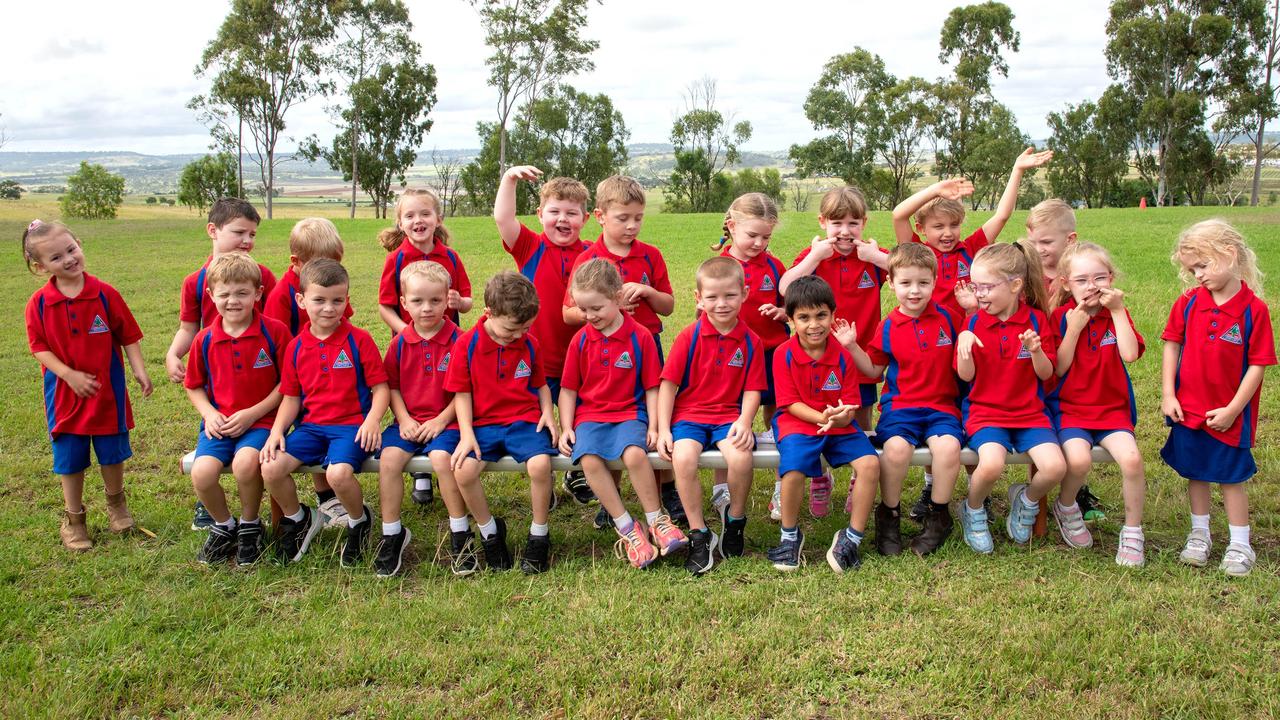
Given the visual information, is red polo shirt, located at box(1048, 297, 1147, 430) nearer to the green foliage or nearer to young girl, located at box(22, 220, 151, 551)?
young girl, located at box(22, 220, 151, 551)

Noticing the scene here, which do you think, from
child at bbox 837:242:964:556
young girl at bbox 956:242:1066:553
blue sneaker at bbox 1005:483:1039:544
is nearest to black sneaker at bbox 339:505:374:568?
child at bbox 837:242:964:556

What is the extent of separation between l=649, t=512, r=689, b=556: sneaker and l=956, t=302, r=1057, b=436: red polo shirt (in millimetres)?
1488

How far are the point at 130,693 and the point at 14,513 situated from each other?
244 cm

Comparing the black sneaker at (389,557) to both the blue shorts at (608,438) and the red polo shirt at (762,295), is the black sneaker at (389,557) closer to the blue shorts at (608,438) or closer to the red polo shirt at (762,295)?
the blue shorts at (608,438)

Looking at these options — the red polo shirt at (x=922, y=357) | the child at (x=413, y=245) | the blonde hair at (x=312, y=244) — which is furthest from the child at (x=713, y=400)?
the blonde hair at (x=312, y=244)

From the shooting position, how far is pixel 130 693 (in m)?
3.25

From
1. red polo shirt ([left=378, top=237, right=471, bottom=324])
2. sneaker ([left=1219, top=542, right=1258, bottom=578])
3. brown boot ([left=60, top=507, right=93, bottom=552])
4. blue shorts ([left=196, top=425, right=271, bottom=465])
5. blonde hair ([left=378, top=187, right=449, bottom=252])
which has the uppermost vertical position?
blonde hair ([left=378, top=187, right=449, bottom=252])

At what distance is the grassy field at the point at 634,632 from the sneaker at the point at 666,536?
10cm

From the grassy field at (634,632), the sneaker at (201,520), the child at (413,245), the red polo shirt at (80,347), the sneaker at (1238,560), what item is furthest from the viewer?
the child at (413,245)

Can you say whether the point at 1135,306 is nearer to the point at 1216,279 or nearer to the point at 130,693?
the point at 1216,279

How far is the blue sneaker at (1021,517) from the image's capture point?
436cm

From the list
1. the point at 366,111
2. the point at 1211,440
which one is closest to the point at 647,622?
the point at 1211,440

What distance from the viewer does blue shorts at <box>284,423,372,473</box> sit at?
4.24m

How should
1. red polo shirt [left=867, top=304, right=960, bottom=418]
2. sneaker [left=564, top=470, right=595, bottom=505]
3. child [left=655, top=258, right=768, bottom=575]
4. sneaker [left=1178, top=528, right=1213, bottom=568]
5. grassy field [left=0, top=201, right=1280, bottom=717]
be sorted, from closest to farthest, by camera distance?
grassy field [left=0, top=201, right=1280, bottom=717]
sneaker [left=1178, top=528, right=1213, bottom=568]
child [left=655, top=258, right=768, bottom=575]
red polo shirt [left=867, top=304, right=960, bottom=418]
sneaker [left=564, top=470, right=595, bottom=505]
